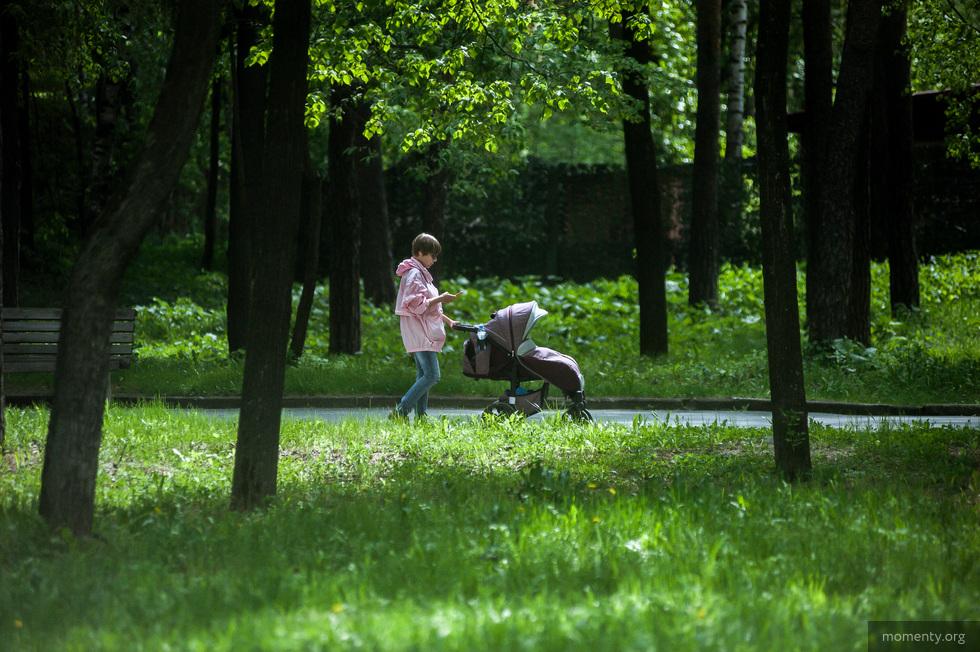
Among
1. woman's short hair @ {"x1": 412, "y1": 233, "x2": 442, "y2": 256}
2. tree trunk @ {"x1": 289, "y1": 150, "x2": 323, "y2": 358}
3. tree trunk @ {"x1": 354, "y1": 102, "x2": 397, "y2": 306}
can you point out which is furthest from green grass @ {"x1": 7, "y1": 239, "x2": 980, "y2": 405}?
woman's short hair @ {"x1": 412, "y1": 233, "x2": 442, "y2": 256}

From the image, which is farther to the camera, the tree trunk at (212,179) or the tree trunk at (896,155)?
the tree trunk at (212,179)

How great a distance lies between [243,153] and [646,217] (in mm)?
6118

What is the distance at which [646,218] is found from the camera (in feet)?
46.6

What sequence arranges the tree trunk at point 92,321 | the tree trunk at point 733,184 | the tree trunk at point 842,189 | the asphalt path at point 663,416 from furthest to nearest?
the tree trunk at point 733,184 < the tree trunk at point 842,189 < the asphalt path at point 663,416 < the tree trunk at point 92,321

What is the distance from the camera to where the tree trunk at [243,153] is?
12.2 m

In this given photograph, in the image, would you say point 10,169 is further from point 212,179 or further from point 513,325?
point 212,179

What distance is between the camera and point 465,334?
56.2 ft

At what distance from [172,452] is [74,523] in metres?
2.49

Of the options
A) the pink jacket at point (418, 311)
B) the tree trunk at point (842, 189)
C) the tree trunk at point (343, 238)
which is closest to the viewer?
the pink jacket at point (418, 311)

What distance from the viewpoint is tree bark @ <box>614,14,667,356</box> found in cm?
1404

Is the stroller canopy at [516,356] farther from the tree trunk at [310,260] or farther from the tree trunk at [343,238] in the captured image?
the tree trunk at [343,238]

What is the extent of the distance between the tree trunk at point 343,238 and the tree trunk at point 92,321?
893cm

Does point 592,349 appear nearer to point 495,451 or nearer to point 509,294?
point 509,294

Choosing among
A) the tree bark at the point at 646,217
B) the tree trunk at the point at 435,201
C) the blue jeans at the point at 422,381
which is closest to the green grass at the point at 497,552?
the blue jeans at the point at 422,381
